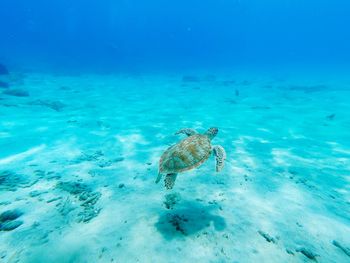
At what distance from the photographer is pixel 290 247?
387cm

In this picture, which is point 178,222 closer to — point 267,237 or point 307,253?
point 267,237

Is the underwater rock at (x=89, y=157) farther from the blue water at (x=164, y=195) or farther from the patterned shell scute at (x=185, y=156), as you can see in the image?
the patterned shell scute at (x=185, y=156)

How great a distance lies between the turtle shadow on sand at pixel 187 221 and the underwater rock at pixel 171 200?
0.18 m

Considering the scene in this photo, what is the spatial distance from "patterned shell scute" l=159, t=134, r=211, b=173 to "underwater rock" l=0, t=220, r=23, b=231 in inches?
116

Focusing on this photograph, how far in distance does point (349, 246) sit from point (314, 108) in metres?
14.1

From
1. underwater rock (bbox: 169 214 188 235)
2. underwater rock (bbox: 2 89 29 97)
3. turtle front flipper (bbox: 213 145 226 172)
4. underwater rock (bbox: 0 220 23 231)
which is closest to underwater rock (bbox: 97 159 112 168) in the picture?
underwater rock (bbox: 0 220 23 231)

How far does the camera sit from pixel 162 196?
17.3ft

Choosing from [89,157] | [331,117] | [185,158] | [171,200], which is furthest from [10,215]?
[331,117]

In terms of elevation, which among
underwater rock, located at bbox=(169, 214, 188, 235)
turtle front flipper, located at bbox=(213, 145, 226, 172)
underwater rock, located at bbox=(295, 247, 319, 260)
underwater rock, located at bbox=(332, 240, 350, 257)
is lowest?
underwater rock, located at bbox=(332, 240, 350, 257)

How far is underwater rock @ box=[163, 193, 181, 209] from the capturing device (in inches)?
193

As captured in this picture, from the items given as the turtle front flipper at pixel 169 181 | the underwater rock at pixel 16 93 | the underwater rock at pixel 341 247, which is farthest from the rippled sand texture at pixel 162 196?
the underwater rock at pixel 16 93

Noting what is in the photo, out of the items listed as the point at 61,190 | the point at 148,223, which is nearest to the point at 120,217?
the point at 148,223

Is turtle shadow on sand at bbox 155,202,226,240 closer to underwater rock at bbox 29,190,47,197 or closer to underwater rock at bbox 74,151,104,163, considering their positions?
underwater rock at bbox 29,190,47,197

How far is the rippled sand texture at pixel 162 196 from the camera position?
3.75 metres
